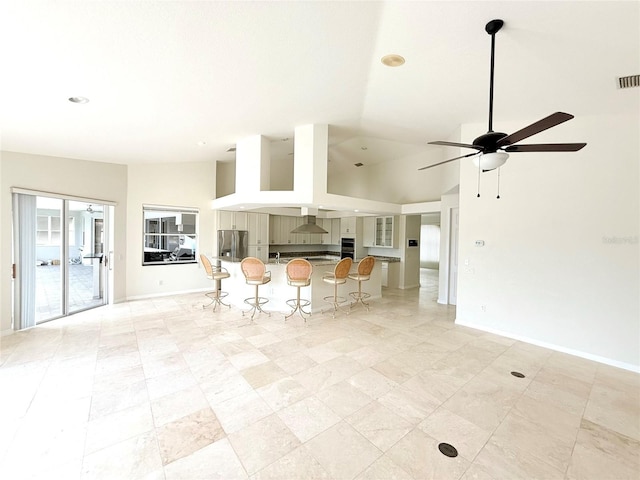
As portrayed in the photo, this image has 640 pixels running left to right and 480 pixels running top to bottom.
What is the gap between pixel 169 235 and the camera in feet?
22.1

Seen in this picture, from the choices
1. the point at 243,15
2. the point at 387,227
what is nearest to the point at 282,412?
the point at 243,15

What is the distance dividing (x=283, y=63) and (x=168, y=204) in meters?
4.97

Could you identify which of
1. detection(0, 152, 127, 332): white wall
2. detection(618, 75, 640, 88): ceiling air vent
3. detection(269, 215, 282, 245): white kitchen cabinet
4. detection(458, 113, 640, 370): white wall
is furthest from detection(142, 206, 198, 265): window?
detection(618, 75, 640, 88): ceiling air vent

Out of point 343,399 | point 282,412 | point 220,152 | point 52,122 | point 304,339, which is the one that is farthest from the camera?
point 220,152

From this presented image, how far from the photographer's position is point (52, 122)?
340 centimetres

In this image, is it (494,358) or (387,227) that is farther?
(387,227)

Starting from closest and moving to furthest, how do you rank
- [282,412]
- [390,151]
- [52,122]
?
[282,412], [52,122], [390,151]

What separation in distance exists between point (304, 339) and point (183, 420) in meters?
1.95

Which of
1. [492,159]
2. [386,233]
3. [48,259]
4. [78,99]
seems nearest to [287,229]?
[386,233]

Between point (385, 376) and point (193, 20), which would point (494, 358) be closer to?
A: point (385, 376)

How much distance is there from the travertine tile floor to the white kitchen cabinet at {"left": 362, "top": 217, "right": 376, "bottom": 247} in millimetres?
4519

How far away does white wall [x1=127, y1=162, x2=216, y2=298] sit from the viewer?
6098mm

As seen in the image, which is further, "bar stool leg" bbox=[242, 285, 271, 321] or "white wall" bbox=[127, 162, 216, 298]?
"white wall" bbox=[127, 162, 216, 298]

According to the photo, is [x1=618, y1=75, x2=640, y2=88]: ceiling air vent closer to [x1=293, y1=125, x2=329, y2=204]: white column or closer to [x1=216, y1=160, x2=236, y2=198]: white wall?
[x1=293, y1=125, x2=329, y2=204]: white column
